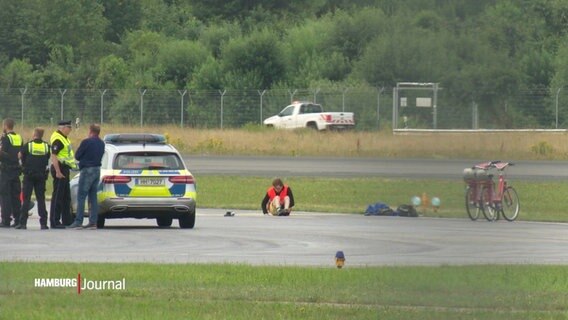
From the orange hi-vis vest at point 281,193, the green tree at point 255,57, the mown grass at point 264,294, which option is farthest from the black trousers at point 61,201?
the green tree at point 255,57

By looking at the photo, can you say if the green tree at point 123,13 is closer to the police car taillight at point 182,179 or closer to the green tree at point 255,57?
the green tree at point 255,57

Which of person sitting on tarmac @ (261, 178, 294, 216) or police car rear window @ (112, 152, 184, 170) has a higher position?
police car rear window @ (112, 152, 184, 170)

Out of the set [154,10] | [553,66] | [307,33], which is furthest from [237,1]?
[553,66]

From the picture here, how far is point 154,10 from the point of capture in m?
6.27

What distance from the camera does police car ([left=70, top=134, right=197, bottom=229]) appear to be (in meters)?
21.2

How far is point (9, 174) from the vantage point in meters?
21.5

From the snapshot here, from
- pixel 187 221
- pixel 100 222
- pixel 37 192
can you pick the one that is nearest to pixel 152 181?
pixel 187 221

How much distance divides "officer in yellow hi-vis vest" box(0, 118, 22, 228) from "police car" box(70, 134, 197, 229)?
1512 millimetres

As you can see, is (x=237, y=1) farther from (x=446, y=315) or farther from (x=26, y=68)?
(x=26, y=68)

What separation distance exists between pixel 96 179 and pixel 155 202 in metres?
1.12

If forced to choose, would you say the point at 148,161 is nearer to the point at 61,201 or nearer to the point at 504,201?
the point at 61,201

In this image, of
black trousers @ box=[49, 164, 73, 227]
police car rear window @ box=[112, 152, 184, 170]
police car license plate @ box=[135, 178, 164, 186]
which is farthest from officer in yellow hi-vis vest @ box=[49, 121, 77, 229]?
police car license plate @ box=[135, 178, 164, 186]

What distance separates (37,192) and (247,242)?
4519mm

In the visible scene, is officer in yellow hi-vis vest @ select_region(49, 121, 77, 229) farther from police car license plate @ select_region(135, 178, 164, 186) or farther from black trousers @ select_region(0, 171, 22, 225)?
police car license plate @ select_region(135, 178, 164, 186)
